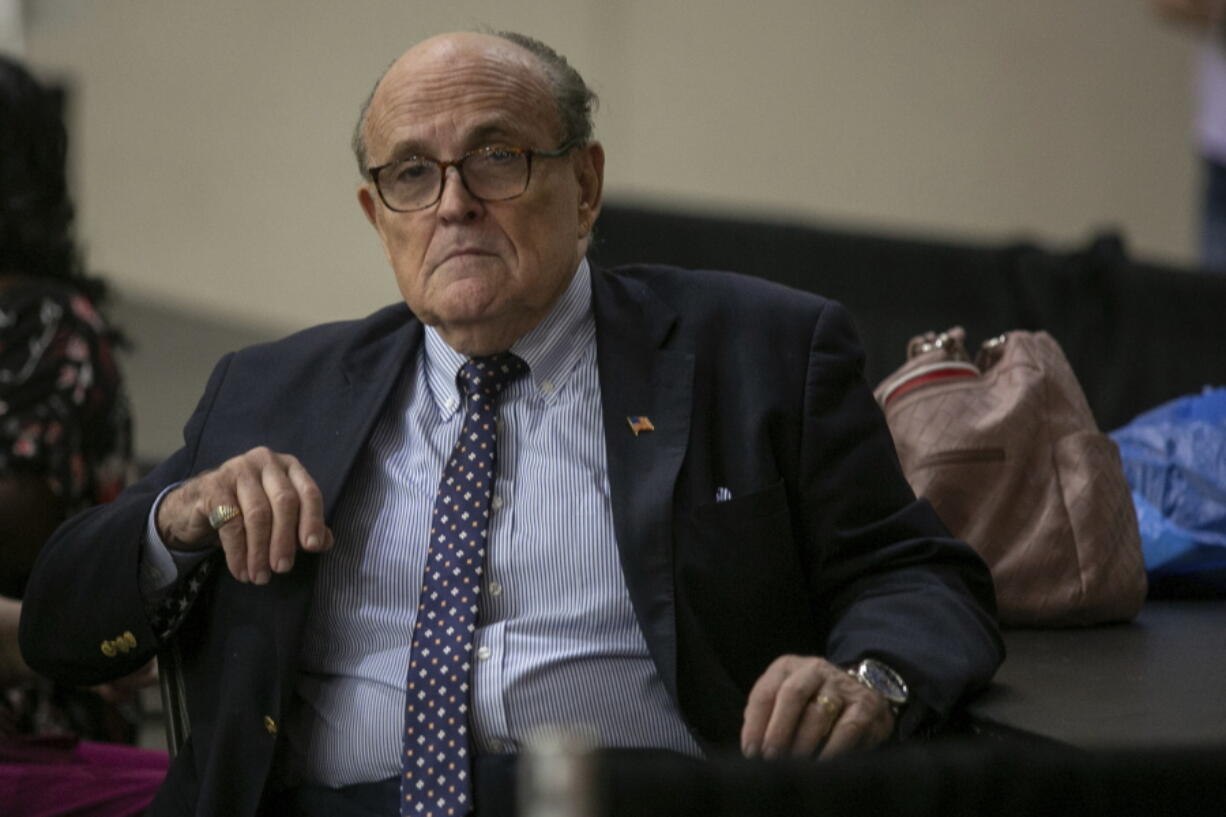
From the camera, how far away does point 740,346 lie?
184 cm

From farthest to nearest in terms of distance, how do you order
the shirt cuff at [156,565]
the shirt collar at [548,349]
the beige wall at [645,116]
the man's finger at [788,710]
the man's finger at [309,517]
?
the beige wall at [645,116] → the shirt collar at [548,349] → the shirt cuff at [156,565] → the man's finger at [309,517] → the man's finger at [788,710]

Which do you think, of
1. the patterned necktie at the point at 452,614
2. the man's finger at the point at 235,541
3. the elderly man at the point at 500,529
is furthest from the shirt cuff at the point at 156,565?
the patterned necktie at the point at 452,614

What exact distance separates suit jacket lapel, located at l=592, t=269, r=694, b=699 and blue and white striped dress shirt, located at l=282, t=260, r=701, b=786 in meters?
0.04

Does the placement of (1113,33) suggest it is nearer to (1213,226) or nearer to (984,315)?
(1213,226)

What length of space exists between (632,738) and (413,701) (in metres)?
0.25

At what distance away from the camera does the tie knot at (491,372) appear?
188 centimetres

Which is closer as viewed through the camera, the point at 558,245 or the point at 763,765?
the point at 763,765

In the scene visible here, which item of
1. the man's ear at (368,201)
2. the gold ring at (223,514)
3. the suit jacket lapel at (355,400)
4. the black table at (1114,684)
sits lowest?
the black table at (1114,684)

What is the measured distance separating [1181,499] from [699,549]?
101cm

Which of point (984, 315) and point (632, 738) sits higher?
point (984, 315)

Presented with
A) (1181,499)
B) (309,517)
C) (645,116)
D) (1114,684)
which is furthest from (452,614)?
(645,116)

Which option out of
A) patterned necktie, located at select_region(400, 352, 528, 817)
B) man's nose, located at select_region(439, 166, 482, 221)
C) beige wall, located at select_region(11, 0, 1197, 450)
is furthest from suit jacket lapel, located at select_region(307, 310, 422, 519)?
beige wall, located at select_region(11, 0, 1197, 450)

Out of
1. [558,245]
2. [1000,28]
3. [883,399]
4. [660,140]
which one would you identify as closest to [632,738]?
[558,245]

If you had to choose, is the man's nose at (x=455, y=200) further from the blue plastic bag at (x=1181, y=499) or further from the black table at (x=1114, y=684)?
the blue plastic bag at (x=1181, y=499)
